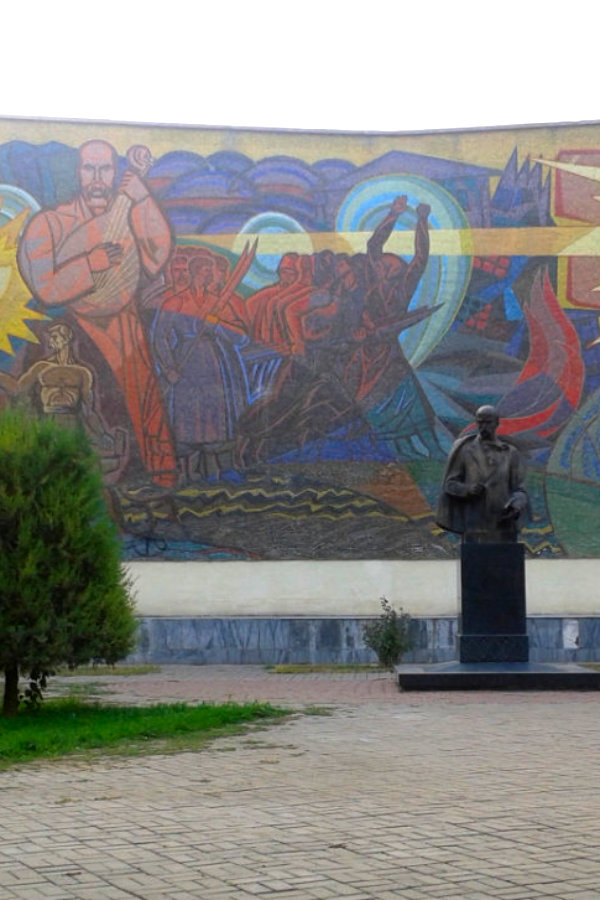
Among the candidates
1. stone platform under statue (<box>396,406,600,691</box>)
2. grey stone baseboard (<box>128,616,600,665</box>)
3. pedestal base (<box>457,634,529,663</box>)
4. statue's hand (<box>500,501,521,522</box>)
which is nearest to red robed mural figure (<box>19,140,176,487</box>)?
grey stone baseboard (<box>128,616,600,665</box>)

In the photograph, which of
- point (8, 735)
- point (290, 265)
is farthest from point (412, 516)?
point (8, 735)

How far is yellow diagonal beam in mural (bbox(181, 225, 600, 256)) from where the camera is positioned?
67.1ft

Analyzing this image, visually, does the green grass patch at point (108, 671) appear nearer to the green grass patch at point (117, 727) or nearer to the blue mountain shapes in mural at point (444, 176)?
the green grass patch at point (117, 727)

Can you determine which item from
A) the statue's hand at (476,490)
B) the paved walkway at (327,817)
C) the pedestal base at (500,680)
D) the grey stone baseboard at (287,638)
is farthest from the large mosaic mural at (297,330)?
the paved walkway at (327,817)

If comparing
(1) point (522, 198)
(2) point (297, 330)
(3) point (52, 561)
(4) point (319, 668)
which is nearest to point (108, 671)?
(4) point (319, 668)

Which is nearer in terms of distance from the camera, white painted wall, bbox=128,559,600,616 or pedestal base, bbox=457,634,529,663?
pedestal base, bbox=457,634,529,663

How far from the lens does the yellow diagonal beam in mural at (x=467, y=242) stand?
20.5 metres

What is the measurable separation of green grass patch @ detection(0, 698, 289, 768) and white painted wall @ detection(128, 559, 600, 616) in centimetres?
842

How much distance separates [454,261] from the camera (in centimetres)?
2044

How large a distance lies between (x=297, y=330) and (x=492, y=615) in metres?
7.97

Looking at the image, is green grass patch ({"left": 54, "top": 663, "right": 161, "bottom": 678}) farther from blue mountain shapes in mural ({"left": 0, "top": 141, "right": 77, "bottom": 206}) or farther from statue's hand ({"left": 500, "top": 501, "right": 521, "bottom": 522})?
blue mountain shapes in mural ({"left": 0, "top": 141, "right": 77, "bottom": 206})

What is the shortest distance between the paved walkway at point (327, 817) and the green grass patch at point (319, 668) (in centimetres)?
727

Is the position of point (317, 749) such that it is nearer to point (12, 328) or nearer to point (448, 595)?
point (448, 595)

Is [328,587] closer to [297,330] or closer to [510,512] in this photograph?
[297,330]
